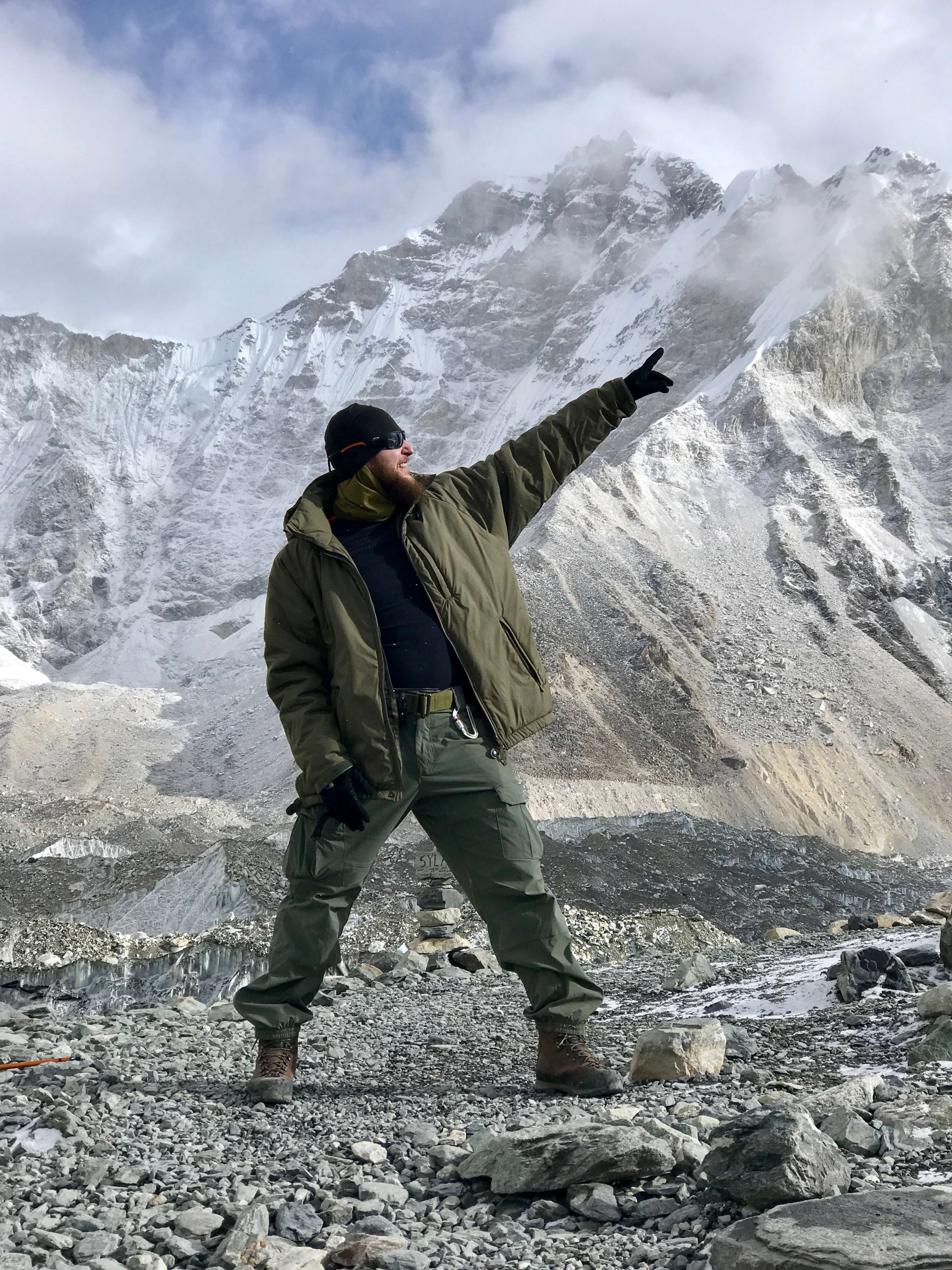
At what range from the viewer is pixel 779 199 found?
67.8m

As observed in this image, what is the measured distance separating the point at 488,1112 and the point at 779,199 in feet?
242

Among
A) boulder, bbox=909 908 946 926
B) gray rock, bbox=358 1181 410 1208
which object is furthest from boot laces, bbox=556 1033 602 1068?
boulder, bbox=909 908 946 926

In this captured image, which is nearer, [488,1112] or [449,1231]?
[449,1231]

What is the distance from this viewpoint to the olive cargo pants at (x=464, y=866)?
3.37 metres

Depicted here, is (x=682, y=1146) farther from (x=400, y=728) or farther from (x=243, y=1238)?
(x=400, y=728)

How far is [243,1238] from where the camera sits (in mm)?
2180

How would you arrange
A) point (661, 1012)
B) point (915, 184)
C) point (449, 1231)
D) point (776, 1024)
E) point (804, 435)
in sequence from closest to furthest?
point (449, 1231)
point (776, 1024)
point (661, 1012)
point (804, 435)
point (915, 184)

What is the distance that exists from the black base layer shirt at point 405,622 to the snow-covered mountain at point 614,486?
26675mm

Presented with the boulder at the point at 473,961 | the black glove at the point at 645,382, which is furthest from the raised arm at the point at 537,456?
the boulder at the point at 473,961

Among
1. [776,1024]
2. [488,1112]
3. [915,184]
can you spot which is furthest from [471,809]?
[915,184]

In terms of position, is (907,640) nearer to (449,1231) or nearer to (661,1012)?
(661,1012)

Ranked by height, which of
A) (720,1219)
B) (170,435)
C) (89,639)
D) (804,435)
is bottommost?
(720,1219)

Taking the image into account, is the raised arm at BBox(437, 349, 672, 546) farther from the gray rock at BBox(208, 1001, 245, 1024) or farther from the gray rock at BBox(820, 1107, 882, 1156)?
the gray rock at BBox(208, 1001, 245, 1024)

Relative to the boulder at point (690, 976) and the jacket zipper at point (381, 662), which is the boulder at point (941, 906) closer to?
the boulder at point (690, 976)
